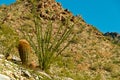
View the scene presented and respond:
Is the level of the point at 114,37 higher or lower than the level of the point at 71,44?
higher

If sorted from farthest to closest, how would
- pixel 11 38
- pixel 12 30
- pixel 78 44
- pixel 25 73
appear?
pixel 78 44 → pixel 12 30 → pixel 11 38 → pixel 25 73

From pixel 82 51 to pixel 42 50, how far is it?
8157 mm

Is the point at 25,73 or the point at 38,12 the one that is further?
the point at 38,12

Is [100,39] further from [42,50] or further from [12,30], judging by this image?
[42,50]

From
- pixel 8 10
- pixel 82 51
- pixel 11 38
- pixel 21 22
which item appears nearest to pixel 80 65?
pixel 82 51

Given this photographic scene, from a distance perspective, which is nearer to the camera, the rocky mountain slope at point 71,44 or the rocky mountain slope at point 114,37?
the rocky mountain slope at point 71,44

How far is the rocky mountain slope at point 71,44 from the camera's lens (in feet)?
56.9

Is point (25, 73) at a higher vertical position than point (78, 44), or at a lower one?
lower

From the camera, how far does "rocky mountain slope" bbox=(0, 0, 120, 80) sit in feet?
56.9

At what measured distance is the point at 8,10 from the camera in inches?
925

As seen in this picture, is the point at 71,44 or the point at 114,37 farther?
the point at 114,37

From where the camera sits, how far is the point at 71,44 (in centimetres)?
2170

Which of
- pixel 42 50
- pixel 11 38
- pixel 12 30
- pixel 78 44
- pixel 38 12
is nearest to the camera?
pixel 42 50

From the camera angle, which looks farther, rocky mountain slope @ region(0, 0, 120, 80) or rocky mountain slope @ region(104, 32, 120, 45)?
rocky mountain slope @ region(104, 32, 120, 45)
